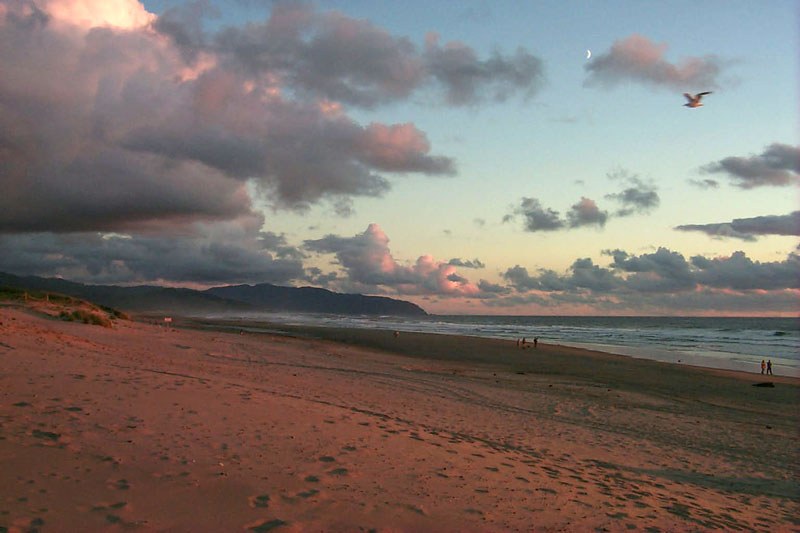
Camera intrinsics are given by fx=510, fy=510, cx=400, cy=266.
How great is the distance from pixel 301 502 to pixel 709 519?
19.2 feet

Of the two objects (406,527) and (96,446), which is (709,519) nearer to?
(406,527)

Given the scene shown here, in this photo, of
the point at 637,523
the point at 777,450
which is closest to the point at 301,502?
the point at 637,523

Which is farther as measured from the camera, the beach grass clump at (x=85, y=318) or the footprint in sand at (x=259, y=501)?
the beach grass clump at (x=85, y=318)

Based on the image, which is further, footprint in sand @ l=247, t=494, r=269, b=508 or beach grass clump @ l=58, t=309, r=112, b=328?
beach grass clump @ l=58, t=309, r=112, b=328

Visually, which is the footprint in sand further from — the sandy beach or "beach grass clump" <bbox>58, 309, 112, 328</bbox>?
"beach grass clump" <bbox>58, 309, 112, 328</bbox>

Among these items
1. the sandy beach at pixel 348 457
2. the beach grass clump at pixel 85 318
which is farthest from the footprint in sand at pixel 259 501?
the beach grass clump at pixel 85 318

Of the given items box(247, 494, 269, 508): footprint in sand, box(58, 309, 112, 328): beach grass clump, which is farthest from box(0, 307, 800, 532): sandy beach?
box(58, 309, 112, 328): beach grass clump

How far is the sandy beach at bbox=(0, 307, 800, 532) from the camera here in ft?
18.4

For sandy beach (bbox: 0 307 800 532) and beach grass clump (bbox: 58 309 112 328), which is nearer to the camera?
sandy beach (bbox: 0 307 800 532)

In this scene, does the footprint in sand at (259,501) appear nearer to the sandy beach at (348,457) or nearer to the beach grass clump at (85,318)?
the sandy beach at (348,457)

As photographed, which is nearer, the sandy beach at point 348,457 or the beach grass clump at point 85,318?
the sandy beach at point 348,457

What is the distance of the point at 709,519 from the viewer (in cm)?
735

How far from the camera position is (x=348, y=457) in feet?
25.5

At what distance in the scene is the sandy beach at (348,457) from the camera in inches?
221
